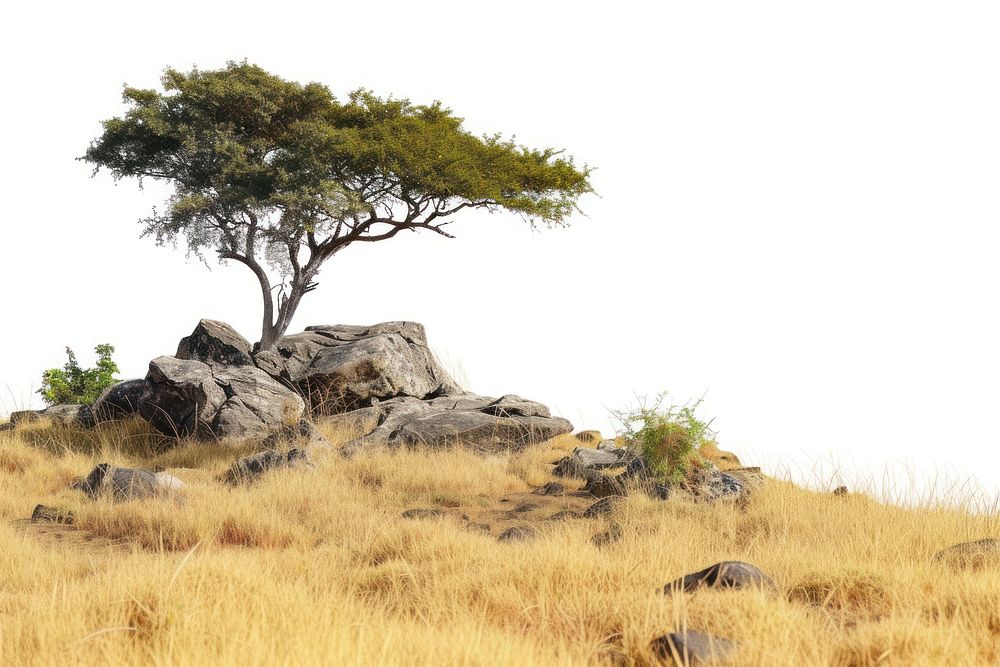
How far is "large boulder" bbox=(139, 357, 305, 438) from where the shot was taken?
48.9 feet

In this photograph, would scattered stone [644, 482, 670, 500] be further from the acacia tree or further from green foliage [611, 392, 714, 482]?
the acacia tree

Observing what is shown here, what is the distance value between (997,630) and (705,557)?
99.5 inches

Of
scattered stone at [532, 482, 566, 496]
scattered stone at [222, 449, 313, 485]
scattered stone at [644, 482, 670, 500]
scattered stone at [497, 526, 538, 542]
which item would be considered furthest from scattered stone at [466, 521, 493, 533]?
scattered stone at [222, 449, 313, 485]

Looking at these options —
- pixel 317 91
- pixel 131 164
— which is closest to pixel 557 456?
pixel 317 91

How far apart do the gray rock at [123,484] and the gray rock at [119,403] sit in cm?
512

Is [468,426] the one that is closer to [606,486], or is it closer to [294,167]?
[606,486]

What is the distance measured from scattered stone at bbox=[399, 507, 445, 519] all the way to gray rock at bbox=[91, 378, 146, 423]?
8832 mm

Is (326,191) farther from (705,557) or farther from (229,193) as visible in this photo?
(705,557)

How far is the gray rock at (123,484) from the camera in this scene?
11.0 m

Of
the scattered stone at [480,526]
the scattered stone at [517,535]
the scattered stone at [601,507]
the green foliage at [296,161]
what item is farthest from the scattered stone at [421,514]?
the green foliage at [296,161]

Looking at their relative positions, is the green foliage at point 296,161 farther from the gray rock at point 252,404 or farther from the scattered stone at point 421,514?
the scattered stone at point 421,514

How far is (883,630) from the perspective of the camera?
17.4ft

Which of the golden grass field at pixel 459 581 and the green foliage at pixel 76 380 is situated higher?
the green foliage at pixel 76 380

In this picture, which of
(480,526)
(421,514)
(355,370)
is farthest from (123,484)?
(355,370)
